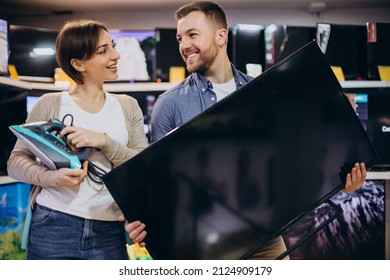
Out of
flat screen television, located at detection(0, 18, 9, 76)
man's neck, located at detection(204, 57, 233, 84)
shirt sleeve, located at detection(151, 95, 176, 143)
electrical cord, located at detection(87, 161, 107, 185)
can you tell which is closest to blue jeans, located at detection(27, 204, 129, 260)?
electrical cord, located at detection(87, 161, 107, 185)

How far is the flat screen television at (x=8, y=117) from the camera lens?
1.52 metres

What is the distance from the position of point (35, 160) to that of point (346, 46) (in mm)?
1231

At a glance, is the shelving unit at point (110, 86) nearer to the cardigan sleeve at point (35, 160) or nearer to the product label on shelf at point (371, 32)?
the cardigan sleeve at point (35, 160)

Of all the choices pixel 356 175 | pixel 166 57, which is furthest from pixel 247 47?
pixel 356 175

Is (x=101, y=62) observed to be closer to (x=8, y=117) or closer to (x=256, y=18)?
(x=8, y=117)

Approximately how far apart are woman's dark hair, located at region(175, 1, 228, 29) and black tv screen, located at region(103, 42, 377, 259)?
0.40 m

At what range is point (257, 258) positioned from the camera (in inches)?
53.0

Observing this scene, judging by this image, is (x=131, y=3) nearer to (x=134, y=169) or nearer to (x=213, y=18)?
(x=213, y=18)

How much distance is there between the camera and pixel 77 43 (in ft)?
4.09

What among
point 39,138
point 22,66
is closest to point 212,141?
point 39,138

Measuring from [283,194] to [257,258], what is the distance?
0.32 m

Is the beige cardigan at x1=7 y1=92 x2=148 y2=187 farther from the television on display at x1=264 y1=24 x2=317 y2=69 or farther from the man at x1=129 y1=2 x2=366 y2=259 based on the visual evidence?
the television on display at x1=264 y1=24 x2=317 y2=69

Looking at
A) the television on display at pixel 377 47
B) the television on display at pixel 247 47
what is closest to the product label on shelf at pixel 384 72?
the television on display at pixel 377 47

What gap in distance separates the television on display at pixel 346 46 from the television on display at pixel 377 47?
0.02m
